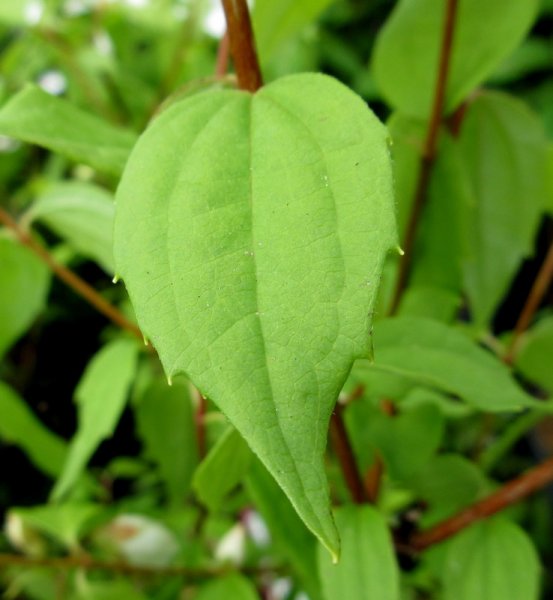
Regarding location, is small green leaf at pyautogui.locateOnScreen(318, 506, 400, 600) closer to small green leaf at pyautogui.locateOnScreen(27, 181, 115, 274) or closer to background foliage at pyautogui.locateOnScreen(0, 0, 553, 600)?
background foliage at pyautogui.locateOnScreen(0, 0, 553, 600)

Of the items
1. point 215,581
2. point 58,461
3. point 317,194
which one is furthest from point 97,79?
point 317,194

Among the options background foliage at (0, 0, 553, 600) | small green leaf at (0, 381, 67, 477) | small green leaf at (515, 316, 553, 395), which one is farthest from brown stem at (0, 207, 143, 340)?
small green leaf at (515, 316, 553, 395)

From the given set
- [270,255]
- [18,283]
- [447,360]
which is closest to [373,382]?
[447,360]

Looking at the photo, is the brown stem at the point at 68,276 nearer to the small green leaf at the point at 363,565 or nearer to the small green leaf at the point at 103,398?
the small green leaf at the point at 103,398

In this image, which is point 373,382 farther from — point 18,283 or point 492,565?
point 18,283

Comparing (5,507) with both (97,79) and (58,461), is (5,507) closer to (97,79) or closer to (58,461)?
(58,461)

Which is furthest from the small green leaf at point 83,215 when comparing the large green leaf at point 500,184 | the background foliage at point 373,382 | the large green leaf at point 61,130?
the large green leaf at point 500,184
